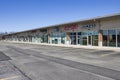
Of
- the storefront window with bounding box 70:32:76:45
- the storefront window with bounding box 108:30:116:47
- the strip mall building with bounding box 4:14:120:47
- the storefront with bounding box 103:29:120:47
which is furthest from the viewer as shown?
the storefront window with bounding box 70:32:76:45

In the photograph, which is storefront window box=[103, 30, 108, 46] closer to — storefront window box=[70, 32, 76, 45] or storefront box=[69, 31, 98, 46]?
storefront box=[69, 31, 98, 46]

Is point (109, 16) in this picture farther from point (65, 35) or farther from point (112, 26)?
point (65, 35)

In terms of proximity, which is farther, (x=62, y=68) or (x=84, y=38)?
(x=84, y=38)

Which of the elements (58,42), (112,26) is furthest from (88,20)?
(58,42)

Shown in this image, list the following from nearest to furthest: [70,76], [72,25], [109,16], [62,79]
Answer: [62,79], [70,76], [109,16], [72,25]

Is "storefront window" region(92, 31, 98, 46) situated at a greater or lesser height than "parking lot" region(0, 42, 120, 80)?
greater

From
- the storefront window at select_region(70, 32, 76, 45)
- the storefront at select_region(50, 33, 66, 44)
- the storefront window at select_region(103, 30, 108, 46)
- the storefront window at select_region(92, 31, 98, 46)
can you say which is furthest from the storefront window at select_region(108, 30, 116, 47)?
the storefront at select_region(50, 33, 66, 44)

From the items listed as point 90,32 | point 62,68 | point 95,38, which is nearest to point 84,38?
point 90,32

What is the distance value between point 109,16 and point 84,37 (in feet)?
28.3

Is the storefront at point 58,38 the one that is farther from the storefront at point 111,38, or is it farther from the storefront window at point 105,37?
the storefront at point 111,38

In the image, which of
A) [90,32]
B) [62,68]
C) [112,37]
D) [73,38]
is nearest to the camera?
[62,68]

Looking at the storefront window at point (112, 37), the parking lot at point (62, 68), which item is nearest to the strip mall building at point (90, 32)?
the storefront window at point (112, 37)

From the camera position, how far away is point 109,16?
25141mm

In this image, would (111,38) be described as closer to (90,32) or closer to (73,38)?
(90,32)
